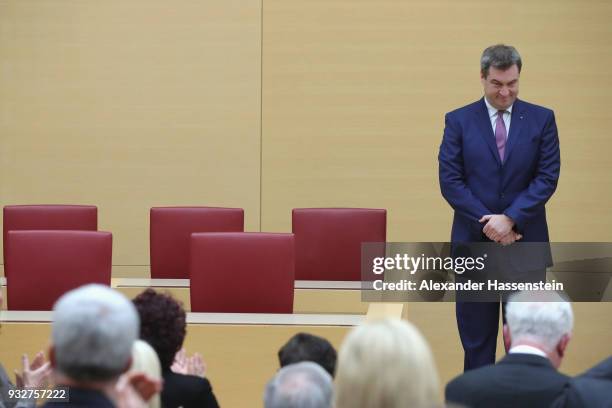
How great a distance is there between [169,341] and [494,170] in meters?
2.56

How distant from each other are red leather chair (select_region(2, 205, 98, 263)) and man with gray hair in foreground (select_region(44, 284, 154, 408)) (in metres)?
4.87

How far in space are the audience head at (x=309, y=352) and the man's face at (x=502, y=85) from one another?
2574mm

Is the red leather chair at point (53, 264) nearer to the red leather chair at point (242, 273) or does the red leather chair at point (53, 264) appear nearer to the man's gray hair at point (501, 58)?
the red leather chair at point (242, 273)

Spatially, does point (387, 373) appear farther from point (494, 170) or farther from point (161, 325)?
point (494, 170)

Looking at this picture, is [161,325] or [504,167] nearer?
[161,325]

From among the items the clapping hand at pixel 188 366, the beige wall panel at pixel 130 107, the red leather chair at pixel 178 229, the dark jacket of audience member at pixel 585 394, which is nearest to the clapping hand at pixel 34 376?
the clapping hand at pixel 188 366

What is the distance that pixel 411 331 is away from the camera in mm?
2393

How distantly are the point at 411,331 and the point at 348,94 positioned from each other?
6.26 metres

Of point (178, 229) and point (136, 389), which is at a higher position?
point (136, 389)

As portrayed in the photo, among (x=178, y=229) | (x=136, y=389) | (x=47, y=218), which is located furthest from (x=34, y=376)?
(x=47, y=218)

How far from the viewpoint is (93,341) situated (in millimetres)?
2240

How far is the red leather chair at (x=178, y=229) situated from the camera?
6703mm

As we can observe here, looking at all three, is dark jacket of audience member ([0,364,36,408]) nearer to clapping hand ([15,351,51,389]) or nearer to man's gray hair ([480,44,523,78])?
clapping hand ([15,351,51,389])

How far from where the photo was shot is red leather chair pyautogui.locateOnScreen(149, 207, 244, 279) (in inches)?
264
